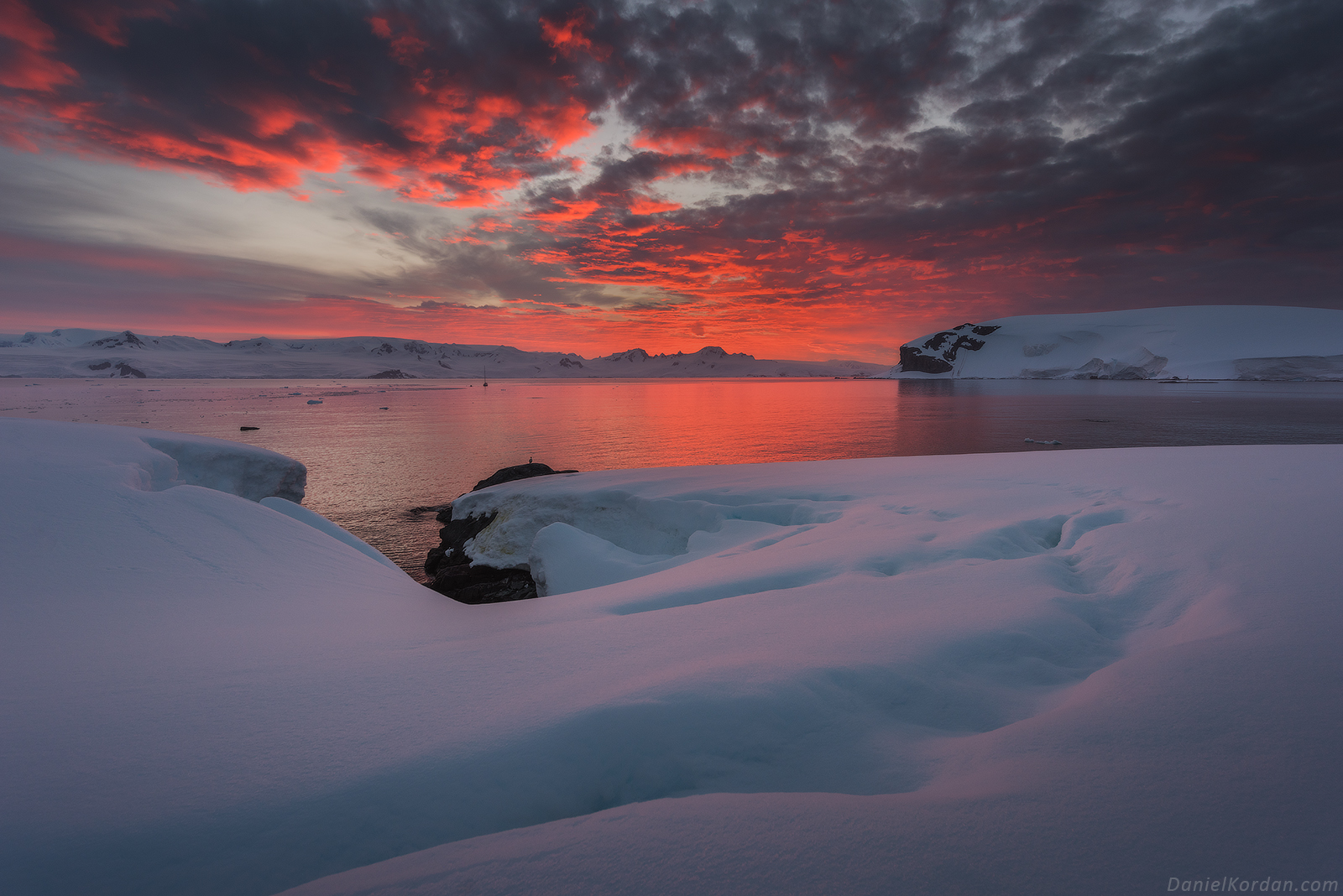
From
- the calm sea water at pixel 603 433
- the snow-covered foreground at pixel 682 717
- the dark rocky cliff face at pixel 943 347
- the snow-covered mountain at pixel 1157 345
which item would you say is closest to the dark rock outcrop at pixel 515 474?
the calm sea water at pixel 603 433

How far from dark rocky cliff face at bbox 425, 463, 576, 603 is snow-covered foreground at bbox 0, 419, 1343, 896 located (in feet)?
16.1

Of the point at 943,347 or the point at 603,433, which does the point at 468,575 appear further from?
the point at 943,347

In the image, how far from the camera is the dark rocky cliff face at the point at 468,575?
10461 mm

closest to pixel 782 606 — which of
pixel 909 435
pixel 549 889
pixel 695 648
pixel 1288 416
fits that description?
pixel 695 648

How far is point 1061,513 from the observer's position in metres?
6.90

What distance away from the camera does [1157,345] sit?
397 ft

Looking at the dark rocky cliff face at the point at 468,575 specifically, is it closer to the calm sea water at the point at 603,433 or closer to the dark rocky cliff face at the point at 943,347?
the calm sea water at the point at 603,433

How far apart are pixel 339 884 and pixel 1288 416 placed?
2150 inches

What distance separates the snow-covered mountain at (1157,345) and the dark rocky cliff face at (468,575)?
145714mm

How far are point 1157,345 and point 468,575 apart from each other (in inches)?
A: 6429

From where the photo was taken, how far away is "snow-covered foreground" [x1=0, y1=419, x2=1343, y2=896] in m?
1.80

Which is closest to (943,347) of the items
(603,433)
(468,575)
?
(603,433)

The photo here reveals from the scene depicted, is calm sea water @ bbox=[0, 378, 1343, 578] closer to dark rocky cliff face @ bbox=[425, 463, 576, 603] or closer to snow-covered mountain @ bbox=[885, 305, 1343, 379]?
dark rocky cliff face @ bbox=[425, 463, 576, 603]

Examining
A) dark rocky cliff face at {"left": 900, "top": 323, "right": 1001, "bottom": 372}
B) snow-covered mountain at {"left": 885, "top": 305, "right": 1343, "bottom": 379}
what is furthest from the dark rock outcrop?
dark rocky cliff face at {"left": 900, "top": 323, "right": 1001, "bottom": 372}
